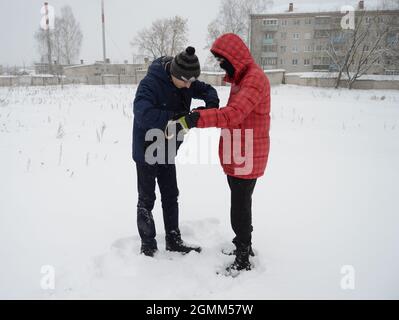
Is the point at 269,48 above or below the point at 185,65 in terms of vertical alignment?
above

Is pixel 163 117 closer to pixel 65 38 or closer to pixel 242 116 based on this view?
pixel 242 116

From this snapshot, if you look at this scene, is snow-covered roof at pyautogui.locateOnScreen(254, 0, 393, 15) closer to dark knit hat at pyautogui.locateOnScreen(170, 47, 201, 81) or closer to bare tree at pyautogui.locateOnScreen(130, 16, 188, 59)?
bare tree at pyautogui.locateOnScreen(130, 16, 188, 59)

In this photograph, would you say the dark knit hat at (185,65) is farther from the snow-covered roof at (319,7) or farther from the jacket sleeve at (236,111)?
the snow-covered roof at (319,7)

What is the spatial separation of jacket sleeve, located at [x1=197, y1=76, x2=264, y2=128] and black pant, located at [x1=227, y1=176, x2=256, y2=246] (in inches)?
22.4

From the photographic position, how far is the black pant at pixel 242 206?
104 inches

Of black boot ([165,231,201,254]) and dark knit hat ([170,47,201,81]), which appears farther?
black boot ([165,231,201,254])

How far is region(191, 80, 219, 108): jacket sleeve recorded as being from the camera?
279 centimetres

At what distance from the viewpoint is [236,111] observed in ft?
7.52

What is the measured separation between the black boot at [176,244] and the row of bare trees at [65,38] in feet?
200

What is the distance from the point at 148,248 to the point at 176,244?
280mm

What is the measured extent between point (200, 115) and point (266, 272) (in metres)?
1.49

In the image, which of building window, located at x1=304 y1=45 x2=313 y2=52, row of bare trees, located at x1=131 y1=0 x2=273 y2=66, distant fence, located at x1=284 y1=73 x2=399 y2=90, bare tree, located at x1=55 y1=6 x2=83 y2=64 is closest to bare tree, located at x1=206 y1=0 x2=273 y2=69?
row of bare trees, located at x1=131 y1=0 x2=273 y2=66

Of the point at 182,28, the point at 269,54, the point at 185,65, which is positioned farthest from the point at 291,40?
the point at 185,65
